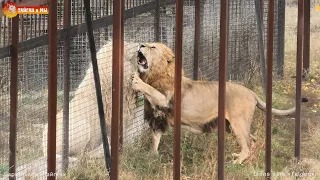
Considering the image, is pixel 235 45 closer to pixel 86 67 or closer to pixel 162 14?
pixel 162 14

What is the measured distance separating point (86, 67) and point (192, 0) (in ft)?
6.35

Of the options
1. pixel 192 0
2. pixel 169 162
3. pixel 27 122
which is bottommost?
pixel 169 162

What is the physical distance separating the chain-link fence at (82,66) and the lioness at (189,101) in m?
0.17

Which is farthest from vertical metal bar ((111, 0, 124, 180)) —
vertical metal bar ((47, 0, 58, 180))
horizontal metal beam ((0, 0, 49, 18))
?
horizontal metal beam ((0, 0, 49, 18))

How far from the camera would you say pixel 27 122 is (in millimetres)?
6262

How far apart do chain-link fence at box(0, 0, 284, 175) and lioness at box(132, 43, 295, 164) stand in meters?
0.17

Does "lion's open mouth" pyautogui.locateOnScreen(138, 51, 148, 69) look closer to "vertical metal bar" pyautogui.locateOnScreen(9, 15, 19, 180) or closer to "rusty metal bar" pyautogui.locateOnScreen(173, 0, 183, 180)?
"vertical metal bar" pyautogui.locateOnScreen(9, 15, 19, 180)

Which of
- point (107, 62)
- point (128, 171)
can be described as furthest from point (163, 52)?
point (128, 171)

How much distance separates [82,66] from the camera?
22.6 feet

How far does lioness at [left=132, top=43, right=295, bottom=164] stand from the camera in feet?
23.1

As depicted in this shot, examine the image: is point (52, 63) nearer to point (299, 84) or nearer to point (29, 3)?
point (29, 3)

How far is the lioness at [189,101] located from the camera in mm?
7055

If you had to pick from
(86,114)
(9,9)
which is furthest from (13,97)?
(86,114)

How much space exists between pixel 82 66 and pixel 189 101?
1072mm
